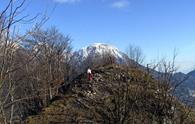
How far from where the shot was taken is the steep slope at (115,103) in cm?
1541

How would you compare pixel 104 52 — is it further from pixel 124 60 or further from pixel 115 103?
pixel 115 103

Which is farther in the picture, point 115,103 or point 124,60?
point 124,60

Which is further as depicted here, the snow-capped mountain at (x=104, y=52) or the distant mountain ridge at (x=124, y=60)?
the snow-capped mountain at (x=104, y=52)

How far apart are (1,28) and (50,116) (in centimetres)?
2024

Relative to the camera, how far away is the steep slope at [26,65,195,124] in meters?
15.4

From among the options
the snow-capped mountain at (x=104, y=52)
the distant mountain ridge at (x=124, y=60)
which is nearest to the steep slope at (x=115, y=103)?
the distant mountain ridge at (x=124, y=60)

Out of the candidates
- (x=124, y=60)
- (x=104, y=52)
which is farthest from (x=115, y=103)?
(x=104, y=52)

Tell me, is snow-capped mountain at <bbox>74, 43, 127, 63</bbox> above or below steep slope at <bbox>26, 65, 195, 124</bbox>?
above

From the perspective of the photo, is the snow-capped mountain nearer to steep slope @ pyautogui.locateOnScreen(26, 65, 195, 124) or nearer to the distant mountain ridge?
the distant mountain ridge

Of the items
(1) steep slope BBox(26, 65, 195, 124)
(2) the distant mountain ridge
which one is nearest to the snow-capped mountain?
(2) the distant mountain ridge

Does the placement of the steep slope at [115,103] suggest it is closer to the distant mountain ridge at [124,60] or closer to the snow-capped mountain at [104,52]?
the distant mountain ridge at [124,60]

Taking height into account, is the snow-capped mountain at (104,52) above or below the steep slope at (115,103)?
above

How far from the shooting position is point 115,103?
15.2 metres

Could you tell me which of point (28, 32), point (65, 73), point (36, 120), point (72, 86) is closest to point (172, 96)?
point (28, 32)
